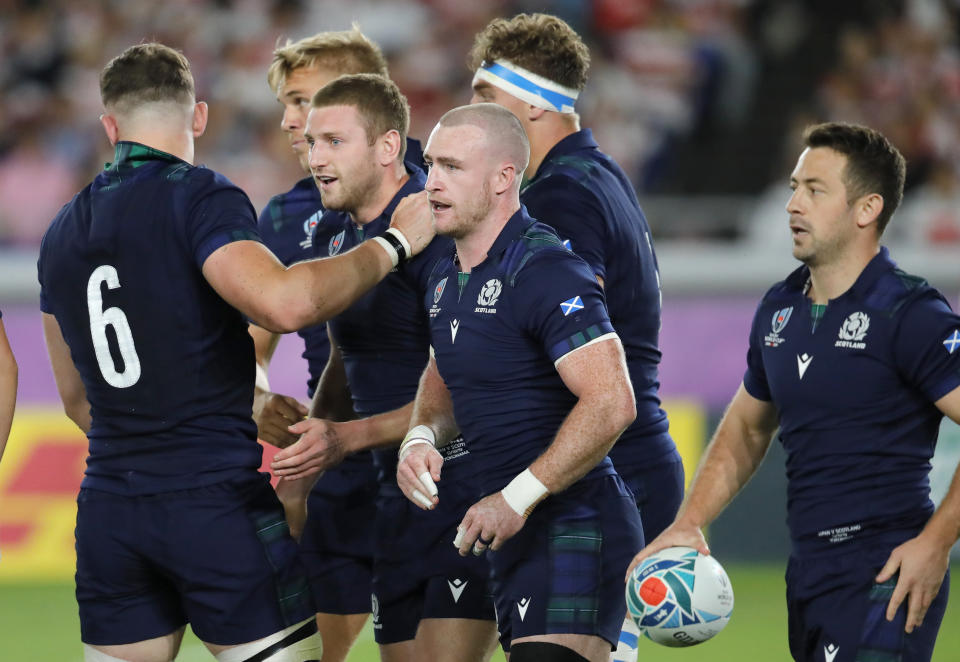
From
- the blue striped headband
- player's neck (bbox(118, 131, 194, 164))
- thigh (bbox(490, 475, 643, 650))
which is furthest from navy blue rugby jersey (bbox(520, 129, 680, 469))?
player's neck (bbox(118, 131, 194, 164))

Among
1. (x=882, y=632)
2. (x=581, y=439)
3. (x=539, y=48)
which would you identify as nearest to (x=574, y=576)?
(x=581, y=439)

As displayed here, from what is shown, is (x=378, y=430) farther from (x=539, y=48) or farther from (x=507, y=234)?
(x=539, y=48)

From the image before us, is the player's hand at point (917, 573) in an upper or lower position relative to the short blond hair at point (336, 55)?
lower

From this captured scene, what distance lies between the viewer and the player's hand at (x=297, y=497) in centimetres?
582

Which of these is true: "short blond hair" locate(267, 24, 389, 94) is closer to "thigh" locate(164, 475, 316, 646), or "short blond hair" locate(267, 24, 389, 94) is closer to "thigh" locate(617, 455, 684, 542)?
"thigh" locate(617, 455, 684, 542)

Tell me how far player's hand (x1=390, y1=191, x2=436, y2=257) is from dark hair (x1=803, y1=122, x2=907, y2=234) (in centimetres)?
141

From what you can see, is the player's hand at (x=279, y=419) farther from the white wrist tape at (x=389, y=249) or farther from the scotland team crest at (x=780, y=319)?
the scotland team crest at (x=780, y=319)

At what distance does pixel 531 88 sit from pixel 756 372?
157cm

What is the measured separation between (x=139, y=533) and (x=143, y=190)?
1140 millimetres

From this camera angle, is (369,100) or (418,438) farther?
(369,100)

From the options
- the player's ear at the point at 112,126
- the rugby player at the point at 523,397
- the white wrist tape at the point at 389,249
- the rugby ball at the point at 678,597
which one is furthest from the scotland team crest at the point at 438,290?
the player's ear at the point at 112,126

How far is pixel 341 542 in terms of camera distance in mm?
5695

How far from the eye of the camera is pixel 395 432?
16.7 feet

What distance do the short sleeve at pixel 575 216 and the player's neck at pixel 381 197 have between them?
53 centimetres
